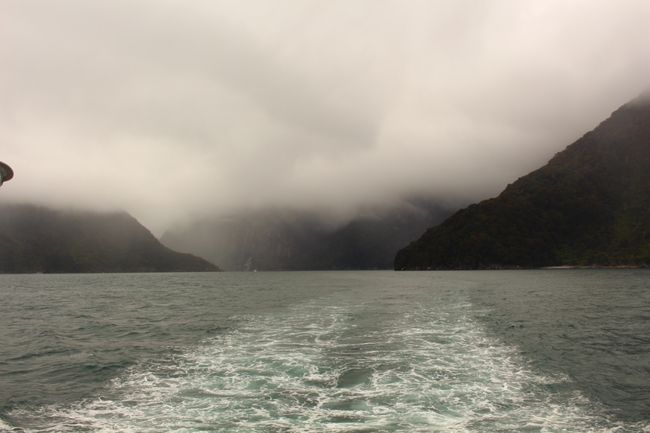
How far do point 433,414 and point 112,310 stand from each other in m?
44.3

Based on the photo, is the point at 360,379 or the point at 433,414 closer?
the point at 433,414

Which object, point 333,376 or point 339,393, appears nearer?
point 339,393

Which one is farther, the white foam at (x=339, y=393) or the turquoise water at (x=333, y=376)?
the turquoise water at (x=333, y=376)

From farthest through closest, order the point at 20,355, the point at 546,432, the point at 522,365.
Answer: the point at 20,355
the point at 522,365
the point at 546,432

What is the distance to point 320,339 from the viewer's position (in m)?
25.2

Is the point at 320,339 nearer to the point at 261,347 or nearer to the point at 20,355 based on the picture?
the point at 261,347

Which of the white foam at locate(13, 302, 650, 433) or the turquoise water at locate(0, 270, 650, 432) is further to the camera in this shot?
the turquoise water at locate(0, 270, 650, 432)

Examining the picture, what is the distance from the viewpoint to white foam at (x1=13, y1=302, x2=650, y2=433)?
1181 centimetres

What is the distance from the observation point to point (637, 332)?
27469 millimetres

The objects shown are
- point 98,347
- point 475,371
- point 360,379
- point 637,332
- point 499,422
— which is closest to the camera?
point 499,422

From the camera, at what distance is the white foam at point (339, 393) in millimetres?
11812

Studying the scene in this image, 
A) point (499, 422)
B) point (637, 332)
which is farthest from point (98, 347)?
point (637, 332)

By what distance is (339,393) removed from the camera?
47.5 ft

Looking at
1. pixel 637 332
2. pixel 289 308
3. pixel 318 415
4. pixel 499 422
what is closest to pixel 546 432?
pixel 499 422
